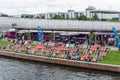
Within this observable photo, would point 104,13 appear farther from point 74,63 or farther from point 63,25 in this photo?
point 74,63

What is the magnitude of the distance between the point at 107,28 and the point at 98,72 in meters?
32.0

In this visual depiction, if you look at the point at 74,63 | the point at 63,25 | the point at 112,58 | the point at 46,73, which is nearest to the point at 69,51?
the point at 74,63

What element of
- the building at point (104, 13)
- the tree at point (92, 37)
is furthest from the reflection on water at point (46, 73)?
the building at point (104, 13)

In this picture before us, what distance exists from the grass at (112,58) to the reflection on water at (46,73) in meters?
3.20

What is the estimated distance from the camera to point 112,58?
43094mm

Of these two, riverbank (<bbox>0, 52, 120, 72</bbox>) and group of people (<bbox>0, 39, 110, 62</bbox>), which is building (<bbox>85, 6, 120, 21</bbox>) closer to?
group of people (<bbox>0, 39, 110, 62</bbox>)

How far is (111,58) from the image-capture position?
43188 mm

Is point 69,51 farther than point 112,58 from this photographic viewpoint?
Yes

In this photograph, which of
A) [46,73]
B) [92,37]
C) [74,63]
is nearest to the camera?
[46,73]

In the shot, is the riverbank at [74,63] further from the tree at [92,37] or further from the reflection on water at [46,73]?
the tree at [92,37]

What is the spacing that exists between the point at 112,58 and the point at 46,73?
378 inches

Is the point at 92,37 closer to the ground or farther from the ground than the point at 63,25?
closer to the ground

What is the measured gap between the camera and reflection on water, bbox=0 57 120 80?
3534 cm

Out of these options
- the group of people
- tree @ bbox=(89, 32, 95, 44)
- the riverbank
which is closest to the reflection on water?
the riverbank
